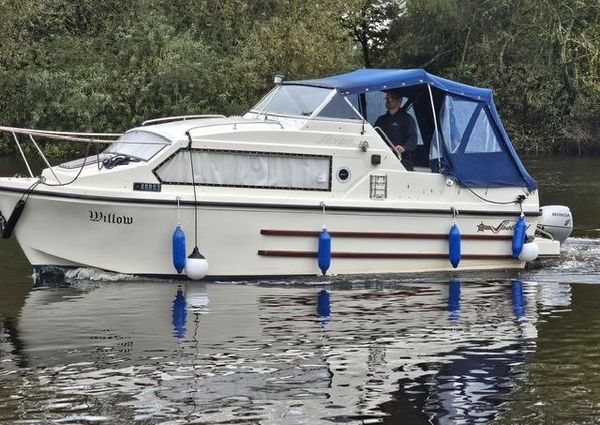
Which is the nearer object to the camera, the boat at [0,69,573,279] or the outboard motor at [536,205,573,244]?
the boat at [0,69,573,279]

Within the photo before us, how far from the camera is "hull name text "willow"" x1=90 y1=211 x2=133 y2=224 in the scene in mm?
16266

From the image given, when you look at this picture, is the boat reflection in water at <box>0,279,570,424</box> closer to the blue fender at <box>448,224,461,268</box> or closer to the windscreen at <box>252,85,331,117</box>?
the blue fender at <box>448,224,461,268</box>

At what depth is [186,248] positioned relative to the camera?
16.6 meters

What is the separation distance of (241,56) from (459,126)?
939 inches

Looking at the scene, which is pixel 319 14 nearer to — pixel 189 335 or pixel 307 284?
pixel 307 284

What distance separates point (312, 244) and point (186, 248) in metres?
1.83

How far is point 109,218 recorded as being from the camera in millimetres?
16281

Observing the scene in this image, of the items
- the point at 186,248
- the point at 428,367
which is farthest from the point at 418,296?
the point at 428,367

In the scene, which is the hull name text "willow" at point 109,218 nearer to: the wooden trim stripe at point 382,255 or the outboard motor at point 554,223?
the wooden trim stripe at point 382,255

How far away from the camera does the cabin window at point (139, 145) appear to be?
1666 cm

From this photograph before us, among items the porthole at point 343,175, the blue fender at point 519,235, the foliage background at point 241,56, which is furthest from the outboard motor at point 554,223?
the foliage background at point 241,56

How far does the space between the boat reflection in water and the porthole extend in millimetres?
1464

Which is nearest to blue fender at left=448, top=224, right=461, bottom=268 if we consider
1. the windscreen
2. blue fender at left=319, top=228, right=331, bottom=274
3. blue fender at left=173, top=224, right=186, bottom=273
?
blue fender at left=319, top=228, right=331, bottom=274

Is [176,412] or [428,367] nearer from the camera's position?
[176,412]
